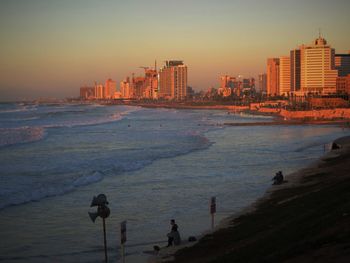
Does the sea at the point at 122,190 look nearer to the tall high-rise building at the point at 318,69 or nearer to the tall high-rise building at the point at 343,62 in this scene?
the tall high-rise building at the point at 318,69

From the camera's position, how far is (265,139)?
147ft

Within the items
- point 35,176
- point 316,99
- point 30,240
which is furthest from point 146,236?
point 316,99

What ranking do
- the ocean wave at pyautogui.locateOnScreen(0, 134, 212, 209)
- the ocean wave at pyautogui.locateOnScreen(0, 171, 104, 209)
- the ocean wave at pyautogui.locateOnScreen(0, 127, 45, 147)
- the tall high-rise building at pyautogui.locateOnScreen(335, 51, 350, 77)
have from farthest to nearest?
the tall high-rise building at pyautogui.locateOnScreen(335, 51, 350, 77) → the ocean wave at pyautogui.locateOnScreen(0, 127, 45, 147) → the ocean wave at pyautogui.locateOnScreen(0, 134, 212, 209) → the ocean wave at pyautogui.locateOnScreen(0, 171, 104, 209)

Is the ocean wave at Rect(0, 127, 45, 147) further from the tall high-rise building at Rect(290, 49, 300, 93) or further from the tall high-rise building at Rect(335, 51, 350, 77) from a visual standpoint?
the tall high-rise building at Rect(335, 51, 350, 77)

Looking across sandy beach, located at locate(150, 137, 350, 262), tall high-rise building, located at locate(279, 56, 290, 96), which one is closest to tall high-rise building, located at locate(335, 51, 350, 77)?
tall high-rise building, located at locate(279, 56, 290, 96)

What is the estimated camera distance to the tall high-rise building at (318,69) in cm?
14850

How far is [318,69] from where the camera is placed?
497 ft

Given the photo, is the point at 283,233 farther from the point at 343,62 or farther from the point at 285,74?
the point at 343,62

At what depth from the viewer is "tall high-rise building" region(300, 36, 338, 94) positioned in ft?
487

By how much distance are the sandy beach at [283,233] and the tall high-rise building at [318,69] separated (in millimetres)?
135804

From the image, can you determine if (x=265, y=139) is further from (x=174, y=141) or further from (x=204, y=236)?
(x=204, y=236)

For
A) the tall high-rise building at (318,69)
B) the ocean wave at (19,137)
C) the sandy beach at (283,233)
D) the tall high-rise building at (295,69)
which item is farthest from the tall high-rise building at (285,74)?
the sandy beach at (283,233)

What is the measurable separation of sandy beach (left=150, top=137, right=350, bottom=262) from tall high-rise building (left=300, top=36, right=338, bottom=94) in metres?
136

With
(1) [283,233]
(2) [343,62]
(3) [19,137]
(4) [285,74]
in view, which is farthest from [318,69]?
(1) [283,233]
